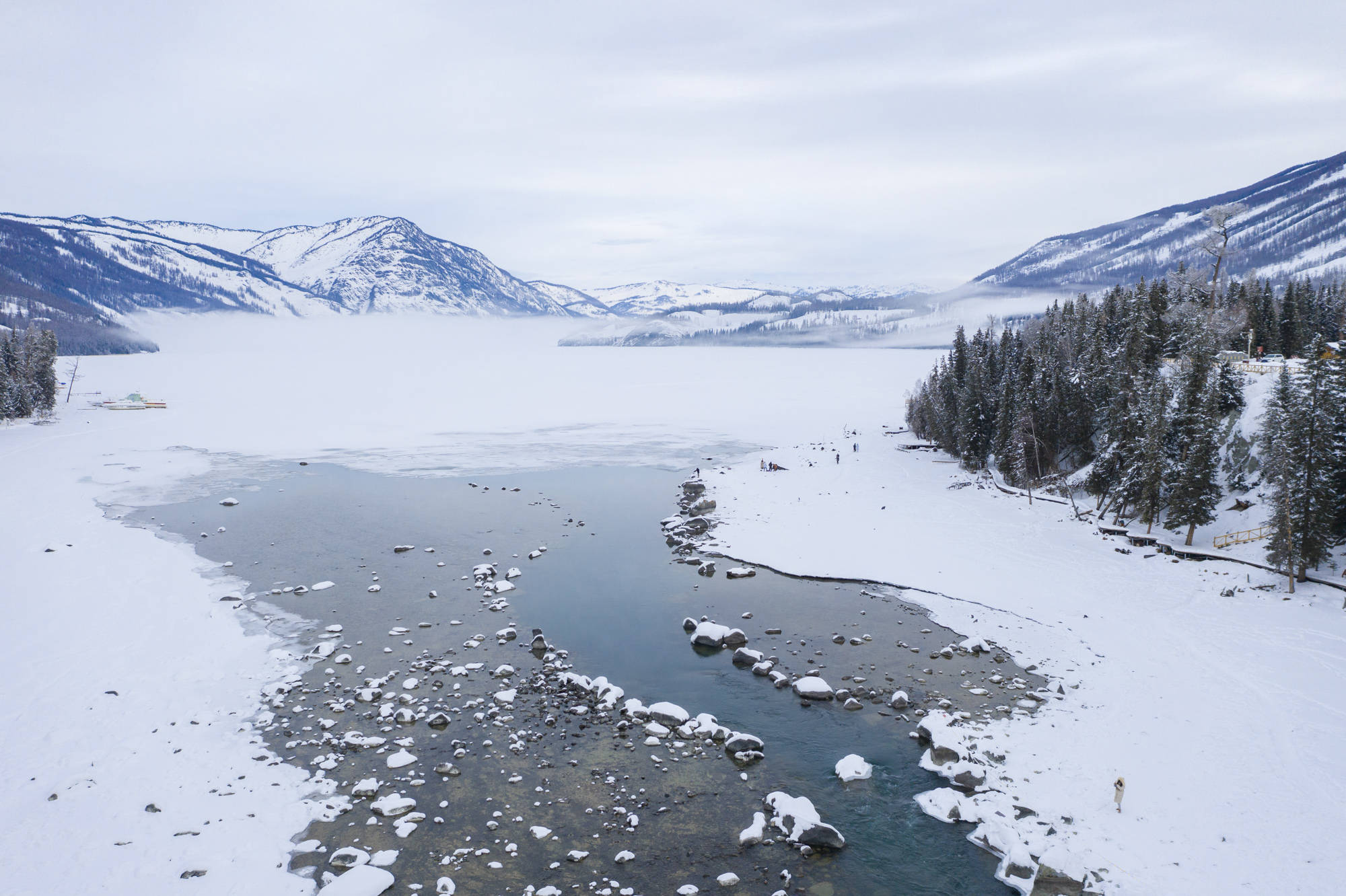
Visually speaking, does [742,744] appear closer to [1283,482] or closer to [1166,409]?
[1283,482]

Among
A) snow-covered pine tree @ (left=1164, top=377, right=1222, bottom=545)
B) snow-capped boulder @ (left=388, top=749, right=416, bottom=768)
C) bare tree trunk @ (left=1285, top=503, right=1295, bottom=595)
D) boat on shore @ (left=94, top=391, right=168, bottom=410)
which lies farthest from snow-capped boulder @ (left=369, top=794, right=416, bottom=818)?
boat on shore @ (left=94, top=391, right=168, bottom=410)

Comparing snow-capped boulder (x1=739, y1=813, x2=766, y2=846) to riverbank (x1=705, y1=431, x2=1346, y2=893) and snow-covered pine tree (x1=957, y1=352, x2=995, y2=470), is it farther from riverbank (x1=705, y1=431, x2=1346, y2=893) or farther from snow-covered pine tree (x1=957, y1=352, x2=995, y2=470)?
snow-covered pine tree (x1=957, y1=352, x2=995, y2=470)

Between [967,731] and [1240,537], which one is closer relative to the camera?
[967,731]

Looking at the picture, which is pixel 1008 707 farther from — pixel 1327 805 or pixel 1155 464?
pixel 1155 464

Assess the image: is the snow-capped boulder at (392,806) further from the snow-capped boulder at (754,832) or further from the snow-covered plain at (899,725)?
the snow-capped boulder at (754,832)

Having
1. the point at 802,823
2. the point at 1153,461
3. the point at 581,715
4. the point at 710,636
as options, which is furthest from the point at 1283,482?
the point at 581,715

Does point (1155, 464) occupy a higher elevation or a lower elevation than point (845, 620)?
higher

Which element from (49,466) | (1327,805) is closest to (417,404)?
(49,466)
